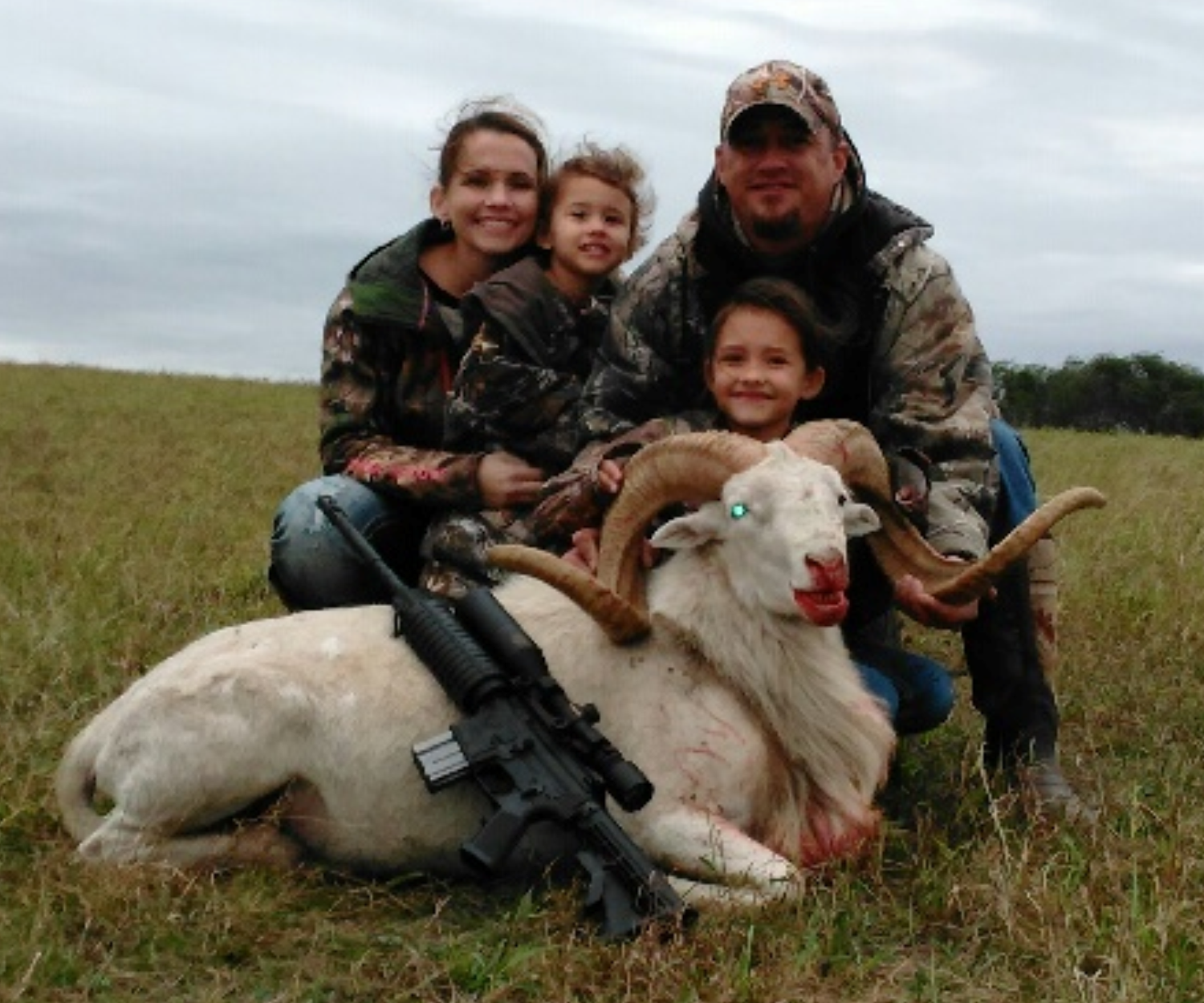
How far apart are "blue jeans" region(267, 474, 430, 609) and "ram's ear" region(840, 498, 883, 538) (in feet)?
7.23

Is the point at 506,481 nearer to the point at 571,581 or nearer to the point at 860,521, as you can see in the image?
the point at 571,581

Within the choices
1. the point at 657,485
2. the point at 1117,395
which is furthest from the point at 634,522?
the point at 1117,395

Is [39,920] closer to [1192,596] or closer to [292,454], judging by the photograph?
[1192,596]

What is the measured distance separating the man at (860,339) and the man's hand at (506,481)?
45 cm

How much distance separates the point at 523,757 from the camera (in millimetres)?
5094

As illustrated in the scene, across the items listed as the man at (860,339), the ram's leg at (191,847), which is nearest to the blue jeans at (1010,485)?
the man at (860,339)

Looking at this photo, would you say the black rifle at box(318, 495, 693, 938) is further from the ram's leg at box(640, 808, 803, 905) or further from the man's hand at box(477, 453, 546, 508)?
the man's hand at box(477, 453, 546, 508)

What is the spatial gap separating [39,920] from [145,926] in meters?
0.27

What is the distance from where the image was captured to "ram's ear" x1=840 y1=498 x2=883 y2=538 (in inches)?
215

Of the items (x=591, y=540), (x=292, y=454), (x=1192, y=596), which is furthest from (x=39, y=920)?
(x=292, y=454)

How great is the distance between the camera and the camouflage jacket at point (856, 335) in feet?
20.2

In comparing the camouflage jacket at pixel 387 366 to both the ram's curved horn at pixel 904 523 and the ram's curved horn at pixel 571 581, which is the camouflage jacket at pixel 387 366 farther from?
the ram's curved horn at pixel 904 523

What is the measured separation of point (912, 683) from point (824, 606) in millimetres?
1598

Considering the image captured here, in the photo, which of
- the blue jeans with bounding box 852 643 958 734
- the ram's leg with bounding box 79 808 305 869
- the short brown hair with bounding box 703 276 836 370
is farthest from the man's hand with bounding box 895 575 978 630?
the ram's leg with bounding box 79 808 305 869
